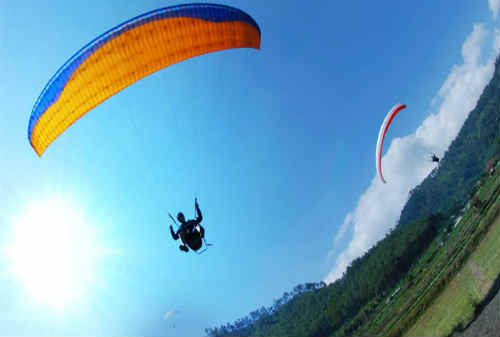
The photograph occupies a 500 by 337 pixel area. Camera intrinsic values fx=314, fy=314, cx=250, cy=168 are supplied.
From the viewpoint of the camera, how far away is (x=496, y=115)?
4953 inches

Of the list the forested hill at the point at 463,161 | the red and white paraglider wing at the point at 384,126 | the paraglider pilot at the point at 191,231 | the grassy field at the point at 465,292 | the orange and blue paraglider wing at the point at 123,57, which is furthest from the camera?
the forested hill at the point at 463,161

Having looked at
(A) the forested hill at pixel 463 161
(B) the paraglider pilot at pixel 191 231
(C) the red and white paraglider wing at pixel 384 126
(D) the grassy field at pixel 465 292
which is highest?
(A) the forested hill at pixel 463 161

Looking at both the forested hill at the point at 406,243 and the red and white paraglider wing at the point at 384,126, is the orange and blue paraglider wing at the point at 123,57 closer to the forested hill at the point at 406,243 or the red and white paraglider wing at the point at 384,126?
the red and white paraglider wing at the point at 384,126

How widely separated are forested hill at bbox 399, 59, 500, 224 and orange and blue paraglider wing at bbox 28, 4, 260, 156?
12448 centimetres

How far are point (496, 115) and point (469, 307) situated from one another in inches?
5744

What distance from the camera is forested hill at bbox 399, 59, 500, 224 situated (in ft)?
408

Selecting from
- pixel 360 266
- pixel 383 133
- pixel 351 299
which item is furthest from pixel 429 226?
pixel 383 133

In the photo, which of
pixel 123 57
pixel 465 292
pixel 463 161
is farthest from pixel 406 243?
pixel 463 161

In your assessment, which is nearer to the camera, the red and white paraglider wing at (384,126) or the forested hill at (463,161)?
the red and white paraglider wing at (384,126)

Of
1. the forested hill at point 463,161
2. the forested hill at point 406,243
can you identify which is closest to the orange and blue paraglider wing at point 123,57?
the forested hill at point 406,243

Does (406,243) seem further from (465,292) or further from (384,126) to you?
(465,292)

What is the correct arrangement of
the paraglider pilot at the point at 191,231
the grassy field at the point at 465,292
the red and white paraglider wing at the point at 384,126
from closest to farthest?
the paraglider pilot at the point at 191,231
the grassy field at the point at 465,292
the red and white paraglider wing at the point at 384,126

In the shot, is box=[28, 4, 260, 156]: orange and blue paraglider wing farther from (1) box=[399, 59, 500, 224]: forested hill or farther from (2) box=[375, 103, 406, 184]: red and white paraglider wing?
(1) box=[399, 59, 500, 224]: forested hill

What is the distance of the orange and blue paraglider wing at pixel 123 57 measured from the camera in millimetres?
10492
